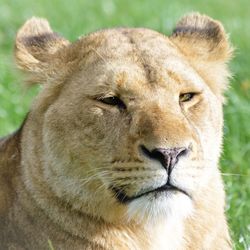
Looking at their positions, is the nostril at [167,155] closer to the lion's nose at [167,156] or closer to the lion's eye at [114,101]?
the lion's nose at [167,156]

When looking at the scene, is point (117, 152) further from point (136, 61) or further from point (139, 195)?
point (136, 61)

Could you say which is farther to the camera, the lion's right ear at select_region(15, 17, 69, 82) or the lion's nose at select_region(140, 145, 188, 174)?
the lion's right ear at select_region(15, 17, 69, 82)

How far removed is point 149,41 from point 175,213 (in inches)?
28.8

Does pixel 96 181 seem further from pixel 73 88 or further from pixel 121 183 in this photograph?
pixel 73 88

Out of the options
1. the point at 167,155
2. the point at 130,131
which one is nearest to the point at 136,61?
the point at 130,131

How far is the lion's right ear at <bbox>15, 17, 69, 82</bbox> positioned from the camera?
4.09 metres

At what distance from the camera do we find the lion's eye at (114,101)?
377cm

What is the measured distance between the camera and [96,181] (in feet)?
12.3

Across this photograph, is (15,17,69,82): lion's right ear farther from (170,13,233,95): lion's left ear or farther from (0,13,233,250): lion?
(170,13,233,95): lion's left ear

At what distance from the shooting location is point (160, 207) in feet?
11.9

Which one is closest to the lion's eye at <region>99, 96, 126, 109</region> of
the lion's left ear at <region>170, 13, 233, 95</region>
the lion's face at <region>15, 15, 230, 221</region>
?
the lion's face at <region>15, 15, 230, 221</region>

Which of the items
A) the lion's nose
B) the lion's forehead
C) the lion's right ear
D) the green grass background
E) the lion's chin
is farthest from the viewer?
the green grass background

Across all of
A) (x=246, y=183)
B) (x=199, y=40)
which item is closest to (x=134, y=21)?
(x=246, y=183)

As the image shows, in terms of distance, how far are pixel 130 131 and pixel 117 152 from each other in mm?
90
